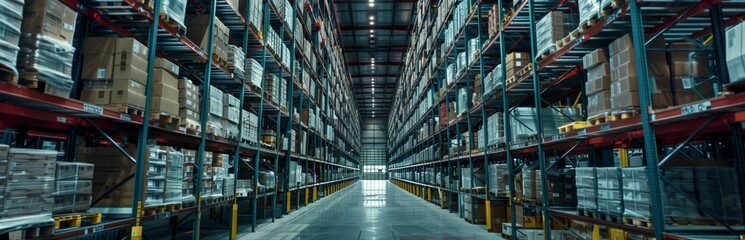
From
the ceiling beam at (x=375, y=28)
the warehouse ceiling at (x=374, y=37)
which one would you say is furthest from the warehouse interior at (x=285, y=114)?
the ceiling beam at (x=375, y=28)

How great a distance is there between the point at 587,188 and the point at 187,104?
5.60 metres

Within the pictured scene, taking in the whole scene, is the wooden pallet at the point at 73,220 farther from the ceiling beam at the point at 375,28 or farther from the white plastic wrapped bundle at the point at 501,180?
the ceiling beam at the point at 375,28

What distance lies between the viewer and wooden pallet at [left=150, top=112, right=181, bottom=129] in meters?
4.79

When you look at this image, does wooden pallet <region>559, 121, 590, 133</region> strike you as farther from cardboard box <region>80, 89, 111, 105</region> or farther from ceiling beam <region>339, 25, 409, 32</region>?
ceiling beam <region>339, 25, 409, 32</region>

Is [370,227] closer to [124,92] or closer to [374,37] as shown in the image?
[124,92]

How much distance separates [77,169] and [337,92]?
1951cm

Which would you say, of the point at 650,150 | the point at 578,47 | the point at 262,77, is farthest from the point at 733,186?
the point at 262,77

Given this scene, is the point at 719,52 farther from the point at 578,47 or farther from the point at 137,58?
the point at 137,58

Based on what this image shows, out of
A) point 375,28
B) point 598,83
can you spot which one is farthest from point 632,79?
point 375,28

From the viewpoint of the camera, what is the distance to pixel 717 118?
3268 millimetres

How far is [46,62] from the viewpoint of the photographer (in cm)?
337

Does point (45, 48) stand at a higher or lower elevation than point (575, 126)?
higher

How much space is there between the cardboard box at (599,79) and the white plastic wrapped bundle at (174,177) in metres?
5.45

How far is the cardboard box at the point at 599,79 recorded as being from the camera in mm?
4492
